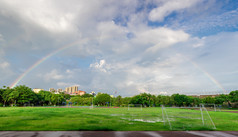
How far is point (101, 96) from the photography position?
100375mm

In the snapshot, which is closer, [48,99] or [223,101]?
[223,101]

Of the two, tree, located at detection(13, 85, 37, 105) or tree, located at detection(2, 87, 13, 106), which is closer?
tree, located at detection(2, 87, 13, 106)

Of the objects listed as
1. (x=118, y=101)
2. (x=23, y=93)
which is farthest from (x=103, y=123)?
(x=118, y=101)

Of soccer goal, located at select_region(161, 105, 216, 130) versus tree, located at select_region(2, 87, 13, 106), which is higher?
tree, located at select_region(2, 87, 13, 106)

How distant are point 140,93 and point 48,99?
200 ft

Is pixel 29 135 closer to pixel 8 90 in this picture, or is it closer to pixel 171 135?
pixel 171 135

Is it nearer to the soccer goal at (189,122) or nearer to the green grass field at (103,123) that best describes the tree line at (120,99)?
the soccer goal at (189,122)

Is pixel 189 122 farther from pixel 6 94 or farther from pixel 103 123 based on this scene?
pixel 6 94

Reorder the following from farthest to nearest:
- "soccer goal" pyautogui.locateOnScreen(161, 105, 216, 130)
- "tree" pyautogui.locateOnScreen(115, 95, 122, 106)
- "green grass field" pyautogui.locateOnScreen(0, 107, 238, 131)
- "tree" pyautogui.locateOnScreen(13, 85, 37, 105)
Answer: "tree" pyautogui.locateOnScreen(115, 95, 122, 106) → "tree" pyautogui.locateOnScreen(13, 85, 37, 105) → "soccer goal" pyautogui.locateOnScreen(161, 105, 216, 130) → "green grass field" pyautogui.locateOnScreen(0, 107, 238, 131)

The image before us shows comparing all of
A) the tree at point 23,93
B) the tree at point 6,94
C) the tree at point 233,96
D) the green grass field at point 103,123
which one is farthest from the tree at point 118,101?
the green grass field at point 103,123

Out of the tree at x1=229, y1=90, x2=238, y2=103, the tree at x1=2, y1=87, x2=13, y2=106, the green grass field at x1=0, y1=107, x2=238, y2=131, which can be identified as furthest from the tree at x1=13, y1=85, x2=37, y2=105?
the tree at x1=229, y1=90, x2=238, y2=103

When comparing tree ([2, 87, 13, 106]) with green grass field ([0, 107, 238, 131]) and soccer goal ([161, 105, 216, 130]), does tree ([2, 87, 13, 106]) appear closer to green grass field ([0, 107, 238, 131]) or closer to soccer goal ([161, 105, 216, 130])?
green grass field ([0, 107, 238, 131])

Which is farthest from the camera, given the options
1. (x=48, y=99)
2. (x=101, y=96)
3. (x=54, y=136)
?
(x=101, y=96)

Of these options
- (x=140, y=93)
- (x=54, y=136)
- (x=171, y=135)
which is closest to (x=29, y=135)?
(x=54, y=136)
